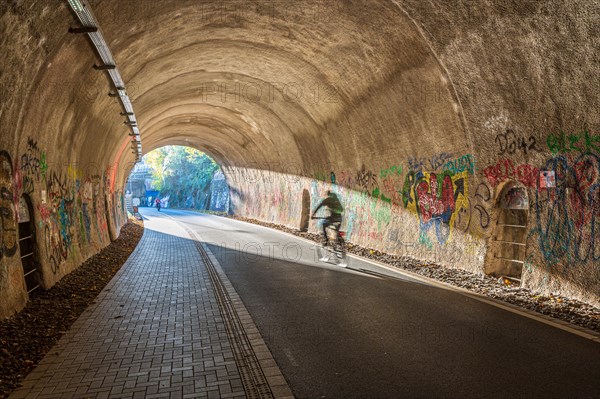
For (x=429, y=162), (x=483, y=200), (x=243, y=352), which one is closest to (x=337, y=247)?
(x=429, y=162)

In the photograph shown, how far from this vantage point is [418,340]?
5.73 meters

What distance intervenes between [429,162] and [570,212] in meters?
4.34

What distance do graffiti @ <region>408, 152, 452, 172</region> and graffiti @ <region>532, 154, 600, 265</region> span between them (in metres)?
3.01

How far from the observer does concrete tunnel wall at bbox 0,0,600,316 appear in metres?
6.87

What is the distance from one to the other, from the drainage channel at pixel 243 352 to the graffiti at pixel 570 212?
5627 millimetres

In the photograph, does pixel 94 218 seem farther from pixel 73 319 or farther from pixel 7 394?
pixel 7 394

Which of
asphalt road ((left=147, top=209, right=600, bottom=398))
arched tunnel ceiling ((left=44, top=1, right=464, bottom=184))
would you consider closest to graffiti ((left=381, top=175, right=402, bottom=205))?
arched tunnel ceiling ((left=44, top=1, right=464, bottom=184))

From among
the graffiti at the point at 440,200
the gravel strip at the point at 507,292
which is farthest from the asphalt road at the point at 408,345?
the graffiti at the point at 440,200

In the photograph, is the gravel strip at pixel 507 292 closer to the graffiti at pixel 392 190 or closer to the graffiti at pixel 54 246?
the graffiti at pixel 392 190

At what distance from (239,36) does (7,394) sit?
9482mm

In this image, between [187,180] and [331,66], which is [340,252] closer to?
[331,66]

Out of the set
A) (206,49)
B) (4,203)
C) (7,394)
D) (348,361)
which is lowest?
(7,394)

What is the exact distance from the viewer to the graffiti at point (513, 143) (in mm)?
8520

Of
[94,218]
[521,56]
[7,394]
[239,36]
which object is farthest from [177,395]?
[94,218]
